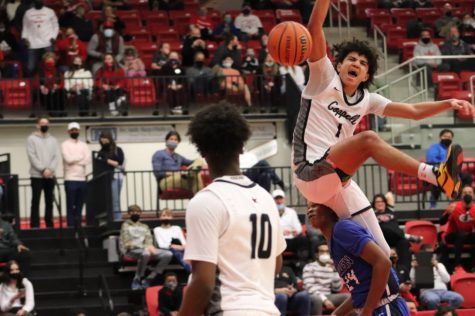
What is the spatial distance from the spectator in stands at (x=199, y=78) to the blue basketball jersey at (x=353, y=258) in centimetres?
1359

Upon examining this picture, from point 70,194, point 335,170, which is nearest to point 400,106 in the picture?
point 335,170

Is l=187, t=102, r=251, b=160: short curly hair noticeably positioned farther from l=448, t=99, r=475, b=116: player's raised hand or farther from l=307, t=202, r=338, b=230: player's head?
l=448, t=99, r=475, b=116: player's raised hand

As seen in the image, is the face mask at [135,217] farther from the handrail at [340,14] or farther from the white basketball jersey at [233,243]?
the white basketball jersey at [233,243]

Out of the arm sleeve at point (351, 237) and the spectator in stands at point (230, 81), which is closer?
the arm sleeve at point (351, 237)

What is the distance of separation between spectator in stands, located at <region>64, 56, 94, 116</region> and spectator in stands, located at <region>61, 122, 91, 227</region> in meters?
2.74

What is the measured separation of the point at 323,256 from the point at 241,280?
32.0ft

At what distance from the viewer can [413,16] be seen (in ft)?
84.0

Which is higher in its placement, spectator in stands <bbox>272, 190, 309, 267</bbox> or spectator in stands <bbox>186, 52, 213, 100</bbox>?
spectator in stands <bbox>186, 52, 213, 100</bbox>

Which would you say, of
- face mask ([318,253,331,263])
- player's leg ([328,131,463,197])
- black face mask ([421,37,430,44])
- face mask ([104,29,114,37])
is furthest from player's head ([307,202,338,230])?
black face mask ([421,37,430,44])

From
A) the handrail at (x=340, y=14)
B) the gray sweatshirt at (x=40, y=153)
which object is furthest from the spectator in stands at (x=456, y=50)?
the gray sweatshirt at (x=40, y=153)

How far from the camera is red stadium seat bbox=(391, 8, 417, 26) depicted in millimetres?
25438

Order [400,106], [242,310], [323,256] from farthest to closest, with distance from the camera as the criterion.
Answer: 1. [323,256]
2. [400,106]
3. [242,310]

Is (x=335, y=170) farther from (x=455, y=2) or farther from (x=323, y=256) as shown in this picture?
(x=455, y=2)

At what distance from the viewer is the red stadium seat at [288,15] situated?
24.9 metres
